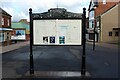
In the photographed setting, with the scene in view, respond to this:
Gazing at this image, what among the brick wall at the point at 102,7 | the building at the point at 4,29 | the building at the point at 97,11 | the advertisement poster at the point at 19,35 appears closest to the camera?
the building at the point at 4,29

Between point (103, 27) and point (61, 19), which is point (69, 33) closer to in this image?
point (61, 19)

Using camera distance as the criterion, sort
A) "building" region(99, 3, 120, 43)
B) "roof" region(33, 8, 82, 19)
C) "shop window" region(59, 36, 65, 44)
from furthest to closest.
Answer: "building" region(99, 3, 120, 43), "shop window" region(59, 36, 65, 44), "roof" region(33, 8, 82, 19)

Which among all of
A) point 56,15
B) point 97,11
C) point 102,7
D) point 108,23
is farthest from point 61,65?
point 102,7

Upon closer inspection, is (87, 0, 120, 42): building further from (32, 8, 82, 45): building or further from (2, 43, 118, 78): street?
(32, 8, 82, 45): building

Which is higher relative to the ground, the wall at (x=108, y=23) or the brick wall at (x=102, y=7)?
the brick wall at (x=102, y=7)

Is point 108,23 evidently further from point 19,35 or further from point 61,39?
point 61,39

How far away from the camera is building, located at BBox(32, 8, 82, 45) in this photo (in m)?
10.4

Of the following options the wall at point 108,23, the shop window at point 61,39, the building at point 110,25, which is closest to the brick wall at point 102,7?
the building at point 110,25

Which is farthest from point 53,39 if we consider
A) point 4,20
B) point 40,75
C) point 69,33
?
point 4,20

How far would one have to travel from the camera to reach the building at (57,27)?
34.2 ft

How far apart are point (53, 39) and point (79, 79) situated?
7.76 ft

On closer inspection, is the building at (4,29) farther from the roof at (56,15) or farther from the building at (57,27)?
the roof at (56,15)

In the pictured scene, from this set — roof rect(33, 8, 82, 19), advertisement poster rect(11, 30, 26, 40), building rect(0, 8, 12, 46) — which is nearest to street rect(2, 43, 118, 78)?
roof rect(33, 8, 82, 19)

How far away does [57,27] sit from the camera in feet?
34.6
